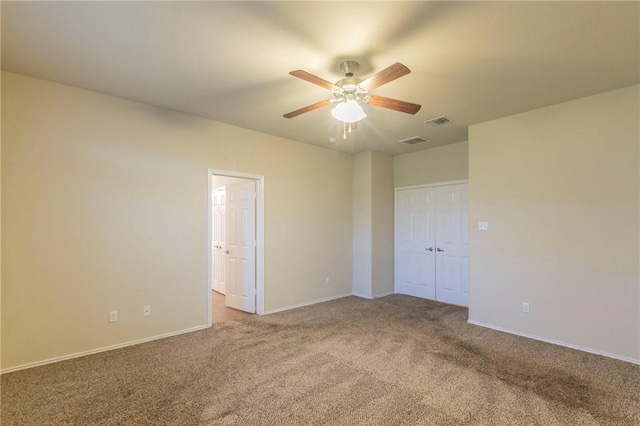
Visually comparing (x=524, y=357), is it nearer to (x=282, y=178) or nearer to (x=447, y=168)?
(x=447, y=168)

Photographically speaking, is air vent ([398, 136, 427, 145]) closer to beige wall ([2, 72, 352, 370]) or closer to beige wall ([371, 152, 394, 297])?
beige wall ([371, 152, 394, 297])

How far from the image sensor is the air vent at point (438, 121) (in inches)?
162

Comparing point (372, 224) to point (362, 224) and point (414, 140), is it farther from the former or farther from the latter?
point (414, 140)

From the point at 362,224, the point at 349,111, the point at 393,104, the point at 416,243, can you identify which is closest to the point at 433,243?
the point at 416,243

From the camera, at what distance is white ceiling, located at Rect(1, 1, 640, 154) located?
2088 mm

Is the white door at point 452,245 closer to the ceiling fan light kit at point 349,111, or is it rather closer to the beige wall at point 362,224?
the beige wall at point 362,224

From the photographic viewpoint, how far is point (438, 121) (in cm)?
424

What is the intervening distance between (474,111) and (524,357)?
2.79 m

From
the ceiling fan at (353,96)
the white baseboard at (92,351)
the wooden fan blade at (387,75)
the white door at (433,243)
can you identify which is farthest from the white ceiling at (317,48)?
the white baseboard at (92,351)

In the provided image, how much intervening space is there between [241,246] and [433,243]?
11.1 ft

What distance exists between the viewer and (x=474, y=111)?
12.7 ft

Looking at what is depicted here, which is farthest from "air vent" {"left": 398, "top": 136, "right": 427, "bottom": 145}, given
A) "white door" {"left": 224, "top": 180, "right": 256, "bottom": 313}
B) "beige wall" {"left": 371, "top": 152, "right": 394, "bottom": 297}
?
"white door" {"left": 224, "top": 180, "right": 256, "bottom": 313}

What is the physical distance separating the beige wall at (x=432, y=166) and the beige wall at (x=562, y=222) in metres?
0.99

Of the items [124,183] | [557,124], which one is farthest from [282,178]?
[557,124]
